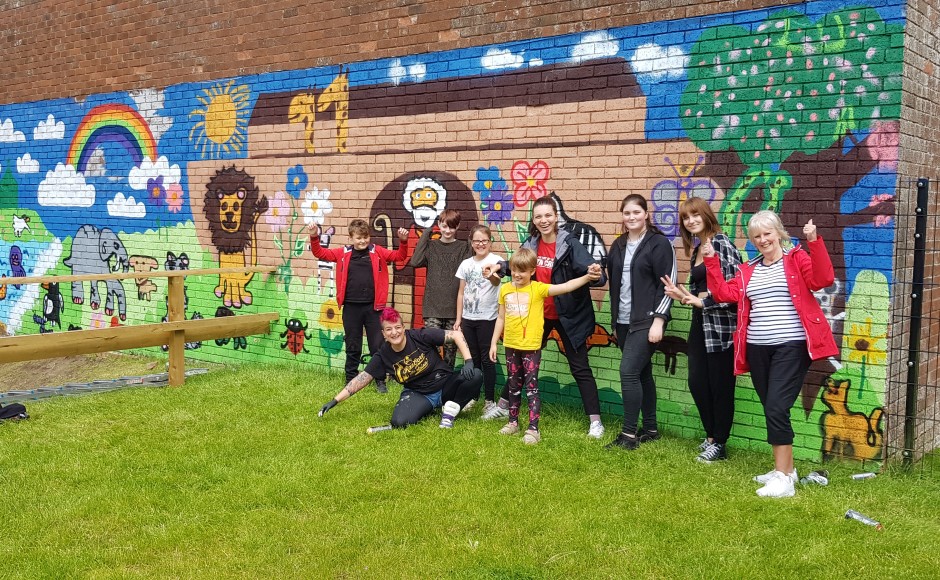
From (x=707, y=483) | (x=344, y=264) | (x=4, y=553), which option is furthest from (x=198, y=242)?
(x=707, y=483)

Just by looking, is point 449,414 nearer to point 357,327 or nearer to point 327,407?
point 327,407

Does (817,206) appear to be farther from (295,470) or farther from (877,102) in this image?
(295,470)

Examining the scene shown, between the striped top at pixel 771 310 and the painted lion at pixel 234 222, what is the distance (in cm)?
601

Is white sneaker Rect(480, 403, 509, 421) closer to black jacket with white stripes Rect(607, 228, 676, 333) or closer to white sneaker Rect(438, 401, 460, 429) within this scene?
white sneaker Rect(438, 401, 460, 429)

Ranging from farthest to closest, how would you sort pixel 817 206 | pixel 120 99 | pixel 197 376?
pixel 120 99 → pixel 197 376 → pixel 817 206

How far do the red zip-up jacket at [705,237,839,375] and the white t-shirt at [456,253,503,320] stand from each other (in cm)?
202

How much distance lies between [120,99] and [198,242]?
2362 millimetres

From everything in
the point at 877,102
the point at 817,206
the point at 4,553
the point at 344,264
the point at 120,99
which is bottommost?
the point at 4,553

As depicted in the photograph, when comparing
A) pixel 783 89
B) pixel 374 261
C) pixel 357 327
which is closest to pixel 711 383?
pixel 783 89

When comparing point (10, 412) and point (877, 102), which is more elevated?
point (877, 102)

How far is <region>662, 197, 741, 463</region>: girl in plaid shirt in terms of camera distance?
226 inches

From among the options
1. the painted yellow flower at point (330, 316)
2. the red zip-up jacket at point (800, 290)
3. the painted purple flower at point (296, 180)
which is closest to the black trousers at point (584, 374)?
the red zip-up jacket at point (800, 290)

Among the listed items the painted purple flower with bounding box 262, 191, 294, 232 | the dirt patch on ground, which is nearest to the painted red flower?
the painted purple flower with bounding box 262, 191, 294, 232

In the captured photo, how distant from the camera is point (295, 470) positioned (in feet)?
18.6
